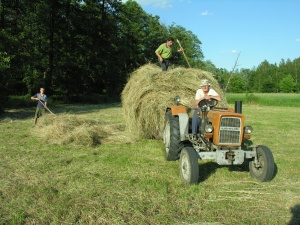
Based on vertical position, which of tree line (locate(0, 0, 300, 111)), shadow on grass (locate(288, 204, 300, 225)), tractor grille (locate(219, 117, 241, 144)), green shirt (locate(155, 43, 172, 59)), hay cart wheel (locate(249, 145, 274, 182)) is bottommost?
shadow on grass (locate(288, 204, 300, 225))

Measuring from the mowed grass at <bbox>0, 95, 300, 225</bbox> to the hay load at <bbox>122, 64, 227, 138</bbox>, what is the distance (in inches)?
41.6

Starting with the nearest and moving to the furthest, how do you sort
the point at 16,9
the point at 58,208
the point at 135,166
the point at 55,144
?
the point at 58,208
the point at 135,166
the point at 55,144
the point at 16,9

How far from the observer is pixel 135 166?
6.43 metres

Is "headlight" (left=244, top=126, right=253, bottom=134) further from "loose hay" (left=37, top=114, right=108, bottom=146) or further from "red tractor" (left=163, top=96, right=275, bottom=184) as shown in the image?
"loose hay" (left=37, top=114, right=108, bottom=146)

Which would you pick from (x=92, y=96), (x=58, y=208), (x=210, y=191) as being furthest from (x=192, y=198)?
(x=92, y=96)

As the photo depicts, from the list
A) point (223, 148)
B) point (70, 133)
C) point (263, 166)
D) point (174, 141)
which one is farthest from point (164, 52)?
point (263, 166)

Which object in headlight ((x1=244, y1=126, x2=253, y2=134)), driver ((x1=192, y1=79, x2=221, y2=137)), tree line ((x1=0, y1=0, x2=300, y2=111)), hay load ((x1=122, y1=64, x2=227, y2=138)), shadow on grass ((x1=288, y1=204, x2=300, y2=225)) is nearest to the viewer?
shadow on grass ((x1=288, y1=204, x2=300, y2=225))

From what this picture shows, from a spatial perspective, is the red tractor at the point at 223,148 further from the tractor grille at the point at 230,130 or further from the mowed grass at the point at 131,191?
the mowed grass at the point at 131,191

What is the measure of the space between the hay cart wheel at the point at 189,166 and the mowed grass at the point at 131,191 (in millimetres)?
117

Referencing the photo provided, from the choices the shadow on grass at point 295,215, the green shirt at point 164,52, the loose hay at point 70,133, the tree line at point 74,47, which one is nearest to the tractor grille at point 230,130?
the shadow on grass at point 295,215

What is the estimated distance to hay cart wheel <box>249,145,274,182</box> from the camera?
539 centimetres

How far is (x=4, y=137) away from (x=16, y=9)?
39.7 ft

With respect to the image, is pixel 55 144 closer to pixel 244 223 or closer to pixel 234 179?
pixel 234 179

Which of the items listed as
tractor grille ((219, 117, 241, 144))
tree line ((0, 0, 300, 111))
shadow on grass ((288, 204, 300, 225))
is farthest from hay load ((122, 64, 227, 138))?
tree line ((0, 0, 300, 111))
